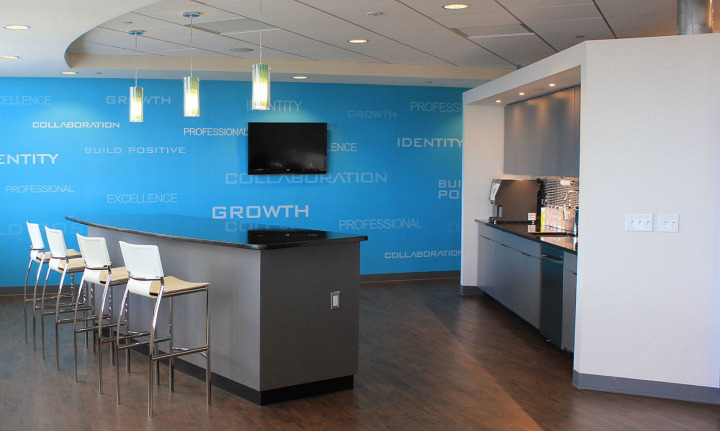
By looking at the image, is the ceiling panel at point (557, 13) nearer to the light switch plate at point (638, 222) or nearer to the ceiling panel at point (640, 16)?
the ceiling panel at point (640, 16)

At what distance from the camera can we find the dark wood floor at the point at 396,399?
403 cm

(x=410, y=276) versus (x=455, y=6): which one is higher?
(x=455, y=6)

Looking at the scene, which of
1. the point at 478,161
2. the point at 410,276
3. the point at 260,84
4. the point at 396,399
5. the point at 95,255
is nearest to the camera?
the point at 396,399

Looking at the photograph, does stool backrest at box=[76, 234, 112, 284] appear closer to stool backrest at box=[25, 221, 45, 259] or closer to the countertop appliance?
stool backrest at box=[25, 221, 45, 259]

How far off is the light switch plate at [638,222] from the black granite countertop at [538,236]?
0.59 m

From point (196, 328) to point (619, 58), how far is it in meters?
3.46

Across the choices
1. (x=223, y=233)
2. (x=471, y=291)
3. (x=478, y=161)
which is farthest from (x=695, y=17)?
(x=471, y=291)

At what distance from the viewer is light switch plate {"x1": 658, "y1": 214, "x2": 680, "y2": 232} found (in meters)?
4.47

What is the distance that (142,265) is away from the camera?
4.21 meters

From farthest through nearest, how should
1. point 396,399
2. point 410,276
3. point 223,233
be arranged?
point 410,276
point 223,233
point 396,399

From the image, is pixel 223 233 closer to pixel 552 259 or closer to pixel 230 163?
pixel 552 259

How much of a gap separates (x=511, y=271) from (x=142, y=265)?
385 cm

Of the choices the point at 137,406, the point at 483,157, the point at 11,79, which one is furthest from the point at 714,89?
the point at 11,79

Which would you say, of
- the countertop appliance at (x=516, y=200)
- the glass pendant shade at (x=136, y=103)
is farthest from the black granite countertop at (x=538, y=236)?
the glass pendant shade at (x=136, y=103)
